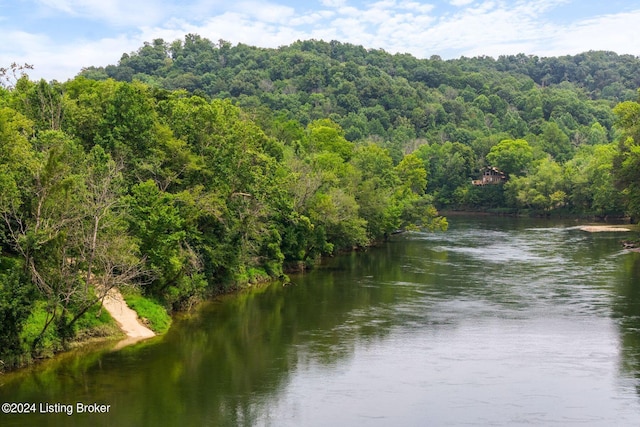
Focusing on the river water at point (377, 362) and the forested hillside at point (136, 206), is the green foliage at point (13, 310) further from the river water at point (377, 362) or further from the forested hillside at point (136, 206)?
the river water at point (377, 362)

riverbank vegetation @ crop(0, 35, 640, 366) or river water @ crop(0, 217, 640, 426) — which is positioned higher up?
riverbank vegetation @ crop(0, 35, 640, 366)

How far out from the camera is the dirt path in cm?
3956

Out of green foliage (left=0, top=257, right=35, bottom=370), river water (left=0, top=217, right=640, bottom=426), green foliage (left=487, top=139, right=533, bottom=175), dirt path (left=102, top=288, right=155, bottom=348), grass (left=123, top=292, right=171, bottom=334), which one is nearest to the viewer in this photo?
river water (left=0, top=217, right=640, bottom=426)

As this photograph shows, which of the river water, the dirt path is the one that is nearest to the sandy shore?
the river water

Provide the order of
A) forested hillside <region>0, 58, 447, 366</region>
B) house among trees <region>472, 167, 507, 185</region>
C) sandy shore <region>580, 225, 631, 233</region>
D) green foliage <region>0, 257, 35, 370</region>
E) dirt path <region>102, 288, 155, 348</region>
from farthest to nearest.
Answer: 1. house among trees <region>472, 167, 507, 185</region>
2. sandy shore <region>580, 225, 631, 233</region>
3. dirt path <region>102, 288, 155, 348</region>
4. forested hillside <region>0, 58, 447, 366</region>
5. green foliage <region>0, 257, 35, 370</region>

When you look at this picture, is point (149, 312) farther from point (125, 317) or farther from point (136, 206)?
point (136, 206)

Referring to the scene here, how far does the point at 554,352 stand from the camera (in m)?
38.2

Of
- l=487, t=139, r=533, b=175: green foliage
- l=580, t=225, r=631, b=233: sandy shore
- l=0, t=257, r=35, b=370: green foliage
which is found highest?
l=487, t=139, r=533, b=175: green foliage

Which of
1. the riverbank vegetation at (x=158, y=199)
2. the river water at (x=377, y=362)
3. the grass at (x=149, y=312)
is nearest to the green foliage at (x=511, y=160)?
the riverbank vegetation at (x=158, y=199)

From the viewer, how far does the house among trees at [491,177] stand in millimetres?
142125

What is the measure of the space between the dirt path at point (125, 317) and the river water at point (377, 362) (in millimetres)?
1216

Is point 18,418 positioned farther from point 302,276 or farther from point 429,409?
point 302,276

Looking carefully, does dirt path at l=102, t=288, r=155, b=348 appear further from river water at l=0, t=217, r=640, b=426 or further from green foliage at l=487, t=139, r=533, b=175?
green foliage at l=487, t=139, r=533, b=175

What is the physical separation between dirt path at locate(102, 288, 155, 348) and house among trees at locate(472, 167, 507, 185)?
109404 millimetres
